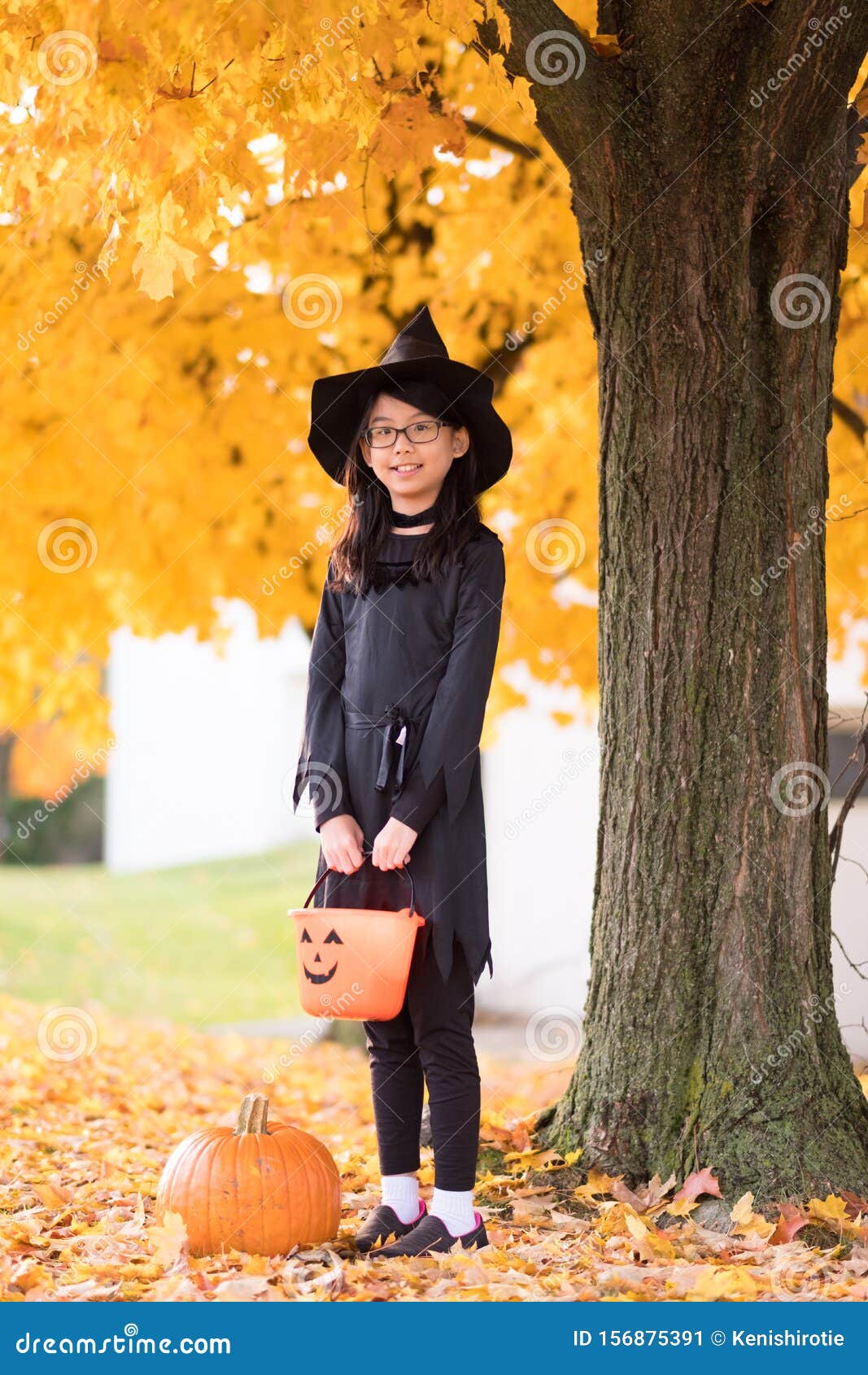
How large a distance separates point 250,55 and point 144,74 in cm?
30

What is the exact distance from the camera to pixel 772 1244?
303 centimetres

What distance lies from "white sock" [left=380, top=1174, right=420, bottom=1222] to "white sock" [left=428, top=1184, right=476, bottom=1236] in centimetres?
10

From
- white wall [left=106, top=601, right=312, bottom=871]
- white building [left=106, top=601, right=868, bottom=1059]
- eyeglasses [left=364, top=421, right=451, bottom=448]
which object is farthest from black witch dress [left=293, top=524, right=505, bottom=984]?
white wall [left=106, top=601, right=312, bottom=871]

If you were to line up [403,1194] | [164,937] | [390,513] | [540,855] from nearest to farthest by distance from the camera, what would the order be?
[403,1194], [390,513], [540,855], [164,937]

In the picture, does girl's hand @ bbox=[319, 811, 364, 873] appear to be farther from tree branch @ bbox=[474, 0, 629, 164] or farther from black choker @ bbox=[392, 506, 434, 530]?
tree branch @ bbox=[474, 0, 629, 164]

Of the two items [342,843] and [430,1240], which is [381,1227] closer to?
[430,1240]

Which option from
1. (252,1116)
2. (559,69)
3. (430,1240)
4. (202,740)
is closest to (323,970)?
(252,1116)

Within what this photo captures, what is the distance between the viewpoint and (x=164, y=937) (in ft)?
51.0

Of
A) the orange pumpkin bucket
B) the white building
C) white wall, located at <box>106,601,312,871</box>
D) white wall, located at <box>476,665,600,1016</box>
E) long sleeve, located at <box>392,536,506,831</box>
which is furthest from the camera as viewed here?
white wall, located at <box>106,601,312,871</box>

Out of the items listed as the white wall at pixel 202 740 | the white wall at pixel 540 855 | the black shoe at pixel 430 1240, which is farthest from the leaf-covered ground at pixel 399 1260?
the white wall at pixel 202 740

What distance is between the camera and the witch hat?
3.22m

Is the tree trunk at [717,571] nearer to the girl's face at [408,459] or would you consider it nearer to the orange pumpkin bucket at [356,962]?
the girl's face at [408,459]

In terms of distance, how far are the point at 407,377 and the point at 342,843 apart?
3.82 feet

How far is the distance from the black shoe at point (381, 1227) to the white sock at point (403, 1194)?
1cm
